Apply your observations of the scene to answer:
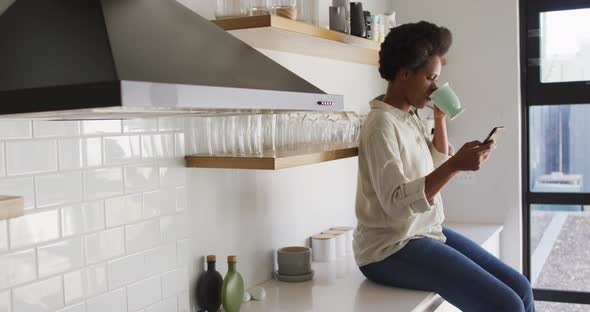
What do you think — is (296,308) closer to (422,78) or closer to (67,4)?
(422,78)

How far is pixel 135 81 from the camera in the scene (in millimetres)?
1093

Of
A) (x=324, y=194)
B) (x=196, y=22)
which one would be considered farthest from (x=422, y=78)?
(x=196, y=22)

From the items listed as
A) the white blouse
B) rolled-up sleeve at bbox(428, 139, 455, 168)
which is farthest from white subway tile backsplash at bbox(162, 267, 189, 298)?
rolled-up sleeve at bbox(428, 139, 455, 168)

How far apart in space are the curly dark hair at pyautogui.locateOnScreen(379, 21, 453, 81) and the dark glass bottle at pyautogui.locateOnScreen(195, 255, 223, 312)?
98 cm

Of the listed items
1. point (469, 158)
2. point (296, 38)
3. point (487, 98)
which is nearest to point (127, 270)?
point (296, 38)

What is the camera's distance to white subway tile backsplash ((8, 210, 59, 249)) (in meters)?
1.56

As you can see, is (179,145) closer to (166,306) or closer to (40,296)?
(166,306)

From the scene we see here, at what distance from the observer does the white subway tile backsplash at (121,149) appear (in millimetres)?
1835

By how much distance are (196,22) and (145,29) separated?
9.6 inches

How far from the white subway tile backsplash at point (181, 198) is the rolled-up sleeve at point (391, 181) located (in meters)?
0.65

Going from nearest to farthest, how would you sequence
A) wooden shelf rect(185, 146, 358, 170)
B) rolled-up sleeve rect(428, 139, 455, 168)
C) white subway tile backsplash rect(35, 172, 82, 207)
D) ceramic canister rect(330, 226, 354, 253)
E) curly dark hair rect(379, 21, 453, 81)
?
white subway tile backsplash rect(35, 172, 82, 207), wooden shelf rect(185, 146, 358, 170), curly dark hair rect(379, 21, 453, 81), rolled-up sleeve rect(428, 139, 455, 168), ceramic canister rect(330, 226, 354, 253)

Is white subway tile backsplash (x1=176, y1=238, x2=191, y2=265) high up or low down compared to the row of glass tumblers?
down

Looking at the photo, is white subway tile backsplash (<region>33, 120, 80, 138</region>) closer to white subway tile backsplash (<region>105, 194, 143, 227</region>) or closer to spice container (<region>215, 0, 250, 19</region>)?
white subway tile backsplash (<region>105, 194, 143, 227</region>)

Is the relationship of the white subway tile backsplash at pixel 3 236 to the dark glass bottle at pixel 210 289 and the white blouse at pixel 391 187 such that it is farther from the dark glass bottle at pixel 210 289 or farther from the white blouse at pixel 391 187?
the white blouse at pixel 391 187
